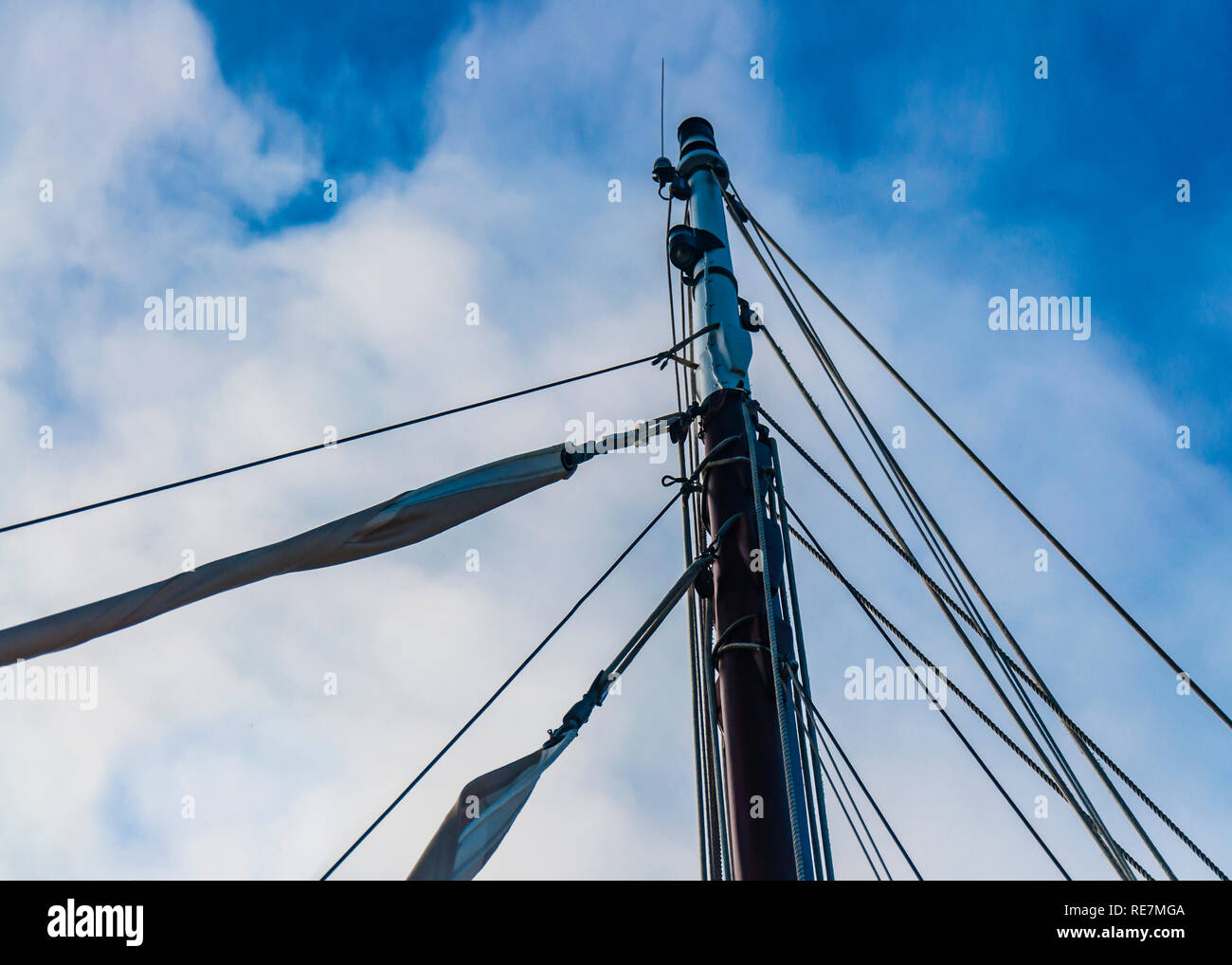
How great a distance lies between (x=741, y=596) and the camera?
5.66 metres

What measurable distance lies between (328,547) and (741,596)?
255 centimetres

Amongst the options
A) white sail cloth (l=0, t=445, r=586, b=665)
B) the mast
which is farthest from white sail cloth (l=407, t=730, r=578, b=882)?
white sail cloth (l=0, t=445, r=586, b=665)

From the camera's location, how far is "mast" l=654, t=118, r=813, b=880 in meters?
4.77

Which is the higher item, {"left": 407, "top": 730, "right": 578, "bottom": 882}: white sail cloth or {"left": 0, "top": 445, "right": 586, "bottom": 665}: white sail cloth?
{"left": 0, "top": 445, "right": 586, "bottom": 665}: white sail cloth

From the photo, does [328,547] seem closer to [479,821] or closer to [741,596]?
[479,821]

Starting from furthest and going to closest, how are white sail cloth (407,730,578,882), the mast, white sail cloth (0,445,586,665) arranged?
white sail cloth (0,445,586,665) → the mast → white sail cloth (407,730,578,882)

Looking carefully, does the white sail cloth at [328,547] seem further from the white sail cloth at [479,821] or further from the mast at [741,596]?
the white sail cloth at [479,821]

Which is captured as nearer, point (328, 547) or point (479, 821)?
point (479, 821)

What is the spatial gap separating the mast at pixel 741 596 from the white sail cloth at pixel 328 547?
115cm

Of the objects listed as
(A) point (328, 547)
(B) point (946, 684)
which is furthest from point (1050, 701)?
(A) point (328, 547)

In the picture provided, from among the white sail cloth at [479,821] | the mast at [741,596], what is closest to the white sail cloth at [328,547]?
the mast at [741,596]

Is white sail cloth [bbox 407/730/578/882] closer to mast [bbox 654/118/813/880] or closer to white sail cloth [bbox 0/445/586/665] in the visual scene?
mast [bbox 654/118/813/880]

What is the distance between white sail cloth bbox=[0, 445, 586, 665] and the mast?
1153mm
